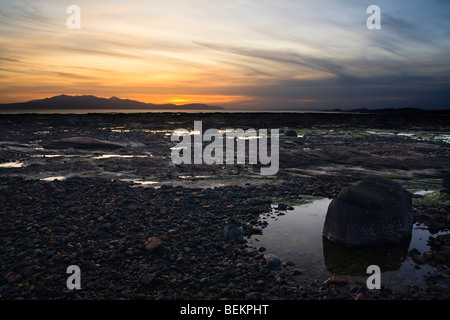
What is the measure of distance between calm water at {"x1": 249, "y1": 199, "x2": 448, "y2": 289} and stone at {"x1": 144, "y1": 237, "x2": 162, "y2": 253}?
246 cm

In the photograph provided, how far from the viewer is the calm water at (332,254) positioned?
22.9ft

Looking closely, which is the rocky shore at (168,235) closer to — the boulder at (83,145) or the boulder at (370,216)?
the boulder at (370,216)

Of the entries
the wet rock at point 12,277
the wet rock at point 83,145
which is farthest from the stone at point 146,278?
the wet rock at point 83,145

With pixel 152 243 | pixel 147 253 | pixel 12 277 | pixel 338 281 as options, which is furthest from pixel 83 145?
pixel 338 281

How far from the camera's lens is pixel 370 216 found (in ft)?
27.1

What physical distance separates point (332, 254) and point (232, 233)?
259cm

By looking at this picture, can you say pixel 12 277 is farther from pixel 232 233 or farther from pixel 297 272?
pixel 297 272

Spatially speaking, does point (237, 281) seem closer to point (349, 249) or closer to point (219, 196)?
point (349, 249)

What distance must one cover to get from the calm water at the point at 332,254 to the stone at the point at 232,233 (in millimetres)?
342

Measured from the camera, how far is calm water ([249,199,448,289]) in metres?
6.96

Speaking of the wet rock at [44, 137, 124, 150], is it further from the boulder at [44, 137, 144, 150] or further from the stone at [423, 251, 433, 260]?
the stone at [423, 251, 433, 260]

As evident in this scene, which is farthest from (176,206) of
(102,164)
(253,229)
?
(102,164)

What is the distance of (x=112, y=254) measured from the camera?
744 centimetres
